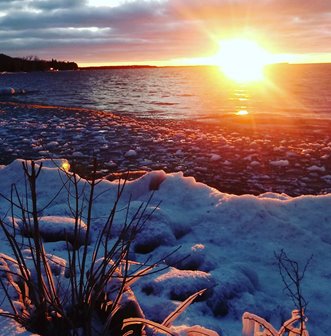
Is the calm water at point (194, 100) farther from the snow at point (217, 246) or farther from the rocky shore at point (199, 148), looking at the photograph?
the snow at point (217, 246)

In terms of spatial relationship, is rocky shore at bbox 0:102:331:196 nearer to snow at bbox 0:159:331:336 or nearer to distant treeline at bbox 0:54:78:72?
snow at bbox 0:159:331:336

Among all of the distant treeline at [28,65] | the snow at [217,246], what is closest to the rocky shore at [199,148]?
the snow at [217,246]

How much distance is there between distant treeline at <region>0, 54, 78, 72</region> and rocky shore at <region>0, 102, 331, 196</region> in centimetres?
13350

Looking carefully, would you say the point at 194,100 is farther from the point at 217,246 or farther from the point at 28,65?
the point at 28,65

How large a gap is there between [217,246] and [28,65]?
6295 inches

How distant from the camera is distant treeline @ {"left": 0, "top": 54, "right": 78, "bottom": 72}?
141 metres

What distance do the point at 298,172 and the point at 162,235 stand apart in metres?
5.93

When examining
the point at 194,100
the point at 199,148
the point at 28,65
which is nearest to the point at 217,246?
the point at 199,148

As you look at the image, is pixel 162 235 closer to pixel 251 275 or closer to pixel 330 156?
pixel 251 275

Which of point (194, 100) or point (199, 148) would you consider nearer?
point (199, 148)

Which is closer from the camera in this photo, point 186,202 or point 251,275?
point 251,275

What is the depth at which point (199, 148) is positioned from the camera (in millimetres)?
12469

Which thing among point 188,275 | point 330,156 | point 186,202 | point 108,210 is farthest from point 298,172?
point 188,275

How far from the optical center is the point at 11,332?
2.13 m
